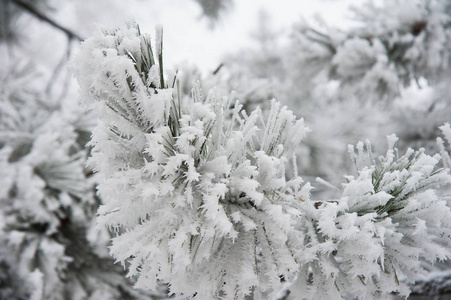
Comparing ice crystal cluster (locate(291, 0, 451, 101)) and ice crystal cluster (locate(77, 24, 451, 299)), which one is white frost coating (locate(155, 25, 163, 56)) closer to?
ice crystal cluster (locate(77, 24, 451, 299))

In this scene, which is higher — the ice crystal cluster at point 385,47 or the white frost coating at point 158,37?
the ice crystal cluster at point 385,47

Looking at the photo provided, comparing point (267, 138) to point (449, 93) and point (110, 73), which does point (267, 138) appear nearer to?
point (110, 73)

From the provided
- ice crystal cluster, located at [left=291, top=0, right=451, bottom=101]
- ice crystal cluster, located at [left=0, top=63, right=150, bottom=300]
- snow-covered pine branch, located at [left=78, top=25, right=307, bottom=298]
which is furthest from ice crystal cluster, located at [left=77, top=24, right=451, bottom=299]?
ice crystal cluster, located at [left=291, top=0, right=451, bottom=101]

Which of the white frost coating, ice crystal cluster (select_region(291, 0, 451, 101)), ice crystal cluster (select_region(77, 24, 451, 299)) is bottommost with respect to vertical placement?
ice crystal cluster (select_region(77, 24, 451, 299))

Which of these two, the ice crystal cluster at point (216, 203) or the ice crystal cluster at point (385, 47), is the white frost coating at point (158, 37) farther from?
the ice crystal cluster at point (385, 47)

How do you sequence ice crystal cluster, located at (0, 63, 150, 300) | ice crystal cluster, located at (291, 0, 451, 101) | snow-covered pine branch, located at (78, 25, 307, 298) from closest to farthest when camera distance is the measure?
1. snow-covered pine branch, located at (78, 25, 307, 298)
2. ice crystal cluster, located at (0, 63, 150, 300)
3. ice crystal cluster, located at (291, 0, 451, 101)

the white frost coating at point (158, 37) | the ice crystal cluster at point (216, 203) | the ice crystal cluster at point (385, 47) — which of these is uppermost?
the ice crystal cluster at point (385, 47)

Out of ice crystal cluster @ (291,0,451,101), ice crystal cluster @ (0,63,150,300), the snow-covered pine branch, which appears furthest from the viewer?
ice crystal cluster @ (291,0,451,101)

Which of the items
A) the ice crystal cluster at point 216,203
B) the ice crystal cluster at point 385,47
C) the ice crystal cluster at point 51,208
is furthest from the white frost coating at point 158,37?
the ice crystal cluster at point 385,47
